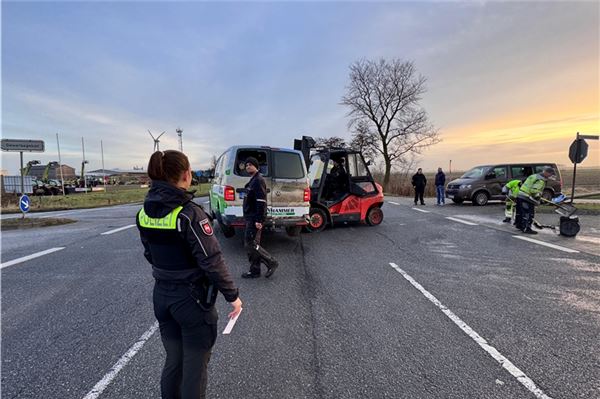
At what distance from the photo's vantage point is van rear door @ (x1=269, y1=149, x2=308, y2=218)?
733 cm

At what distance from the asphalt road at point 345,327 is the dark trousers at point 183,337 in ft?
1.91

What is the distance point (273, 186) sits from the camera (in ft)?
24.1

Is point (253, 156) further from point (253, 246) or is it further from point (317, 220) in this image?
point (317, 220)

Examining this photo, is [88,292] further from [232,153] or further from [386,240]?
[386,240]

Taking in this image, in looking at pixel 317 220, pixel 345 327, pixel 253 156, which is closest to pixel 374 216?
pixel 317 220

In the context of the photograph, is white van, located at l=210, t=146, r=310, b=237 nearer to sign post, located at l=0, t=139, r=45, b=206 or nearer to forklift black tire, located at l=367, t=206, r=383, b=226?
forklift black tire, located at l=367, t=206, r=383, b=226

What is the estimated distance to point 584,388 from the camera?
2604 millimetres

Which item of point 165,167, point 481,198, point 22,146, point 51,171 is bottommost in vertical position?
point 481,198

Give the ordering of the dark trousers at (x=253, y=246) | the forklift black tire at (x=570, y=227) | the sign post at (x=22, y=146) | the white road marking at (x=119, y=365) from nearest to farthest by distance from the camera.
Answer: the white road marking at (x=119, y=365)
the dark trousers at (x=253, y=246)
the forklift black tire at (x=570, y=227)
the sign post at (x=22, y=146)

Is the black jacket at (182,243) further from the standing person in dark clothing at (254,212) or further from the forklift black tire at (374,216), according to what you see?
the forklift black tire at (374,216)

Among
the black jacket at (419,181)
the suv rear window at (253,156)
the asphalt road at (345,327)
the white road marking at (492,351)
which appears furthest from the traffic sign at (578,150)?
the suv rear window at (253,156)

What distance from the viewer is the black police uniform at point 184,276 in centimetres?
200

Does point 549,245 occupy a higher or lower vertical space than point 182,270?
lower

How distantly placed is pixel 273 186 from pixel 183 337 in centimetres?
539
